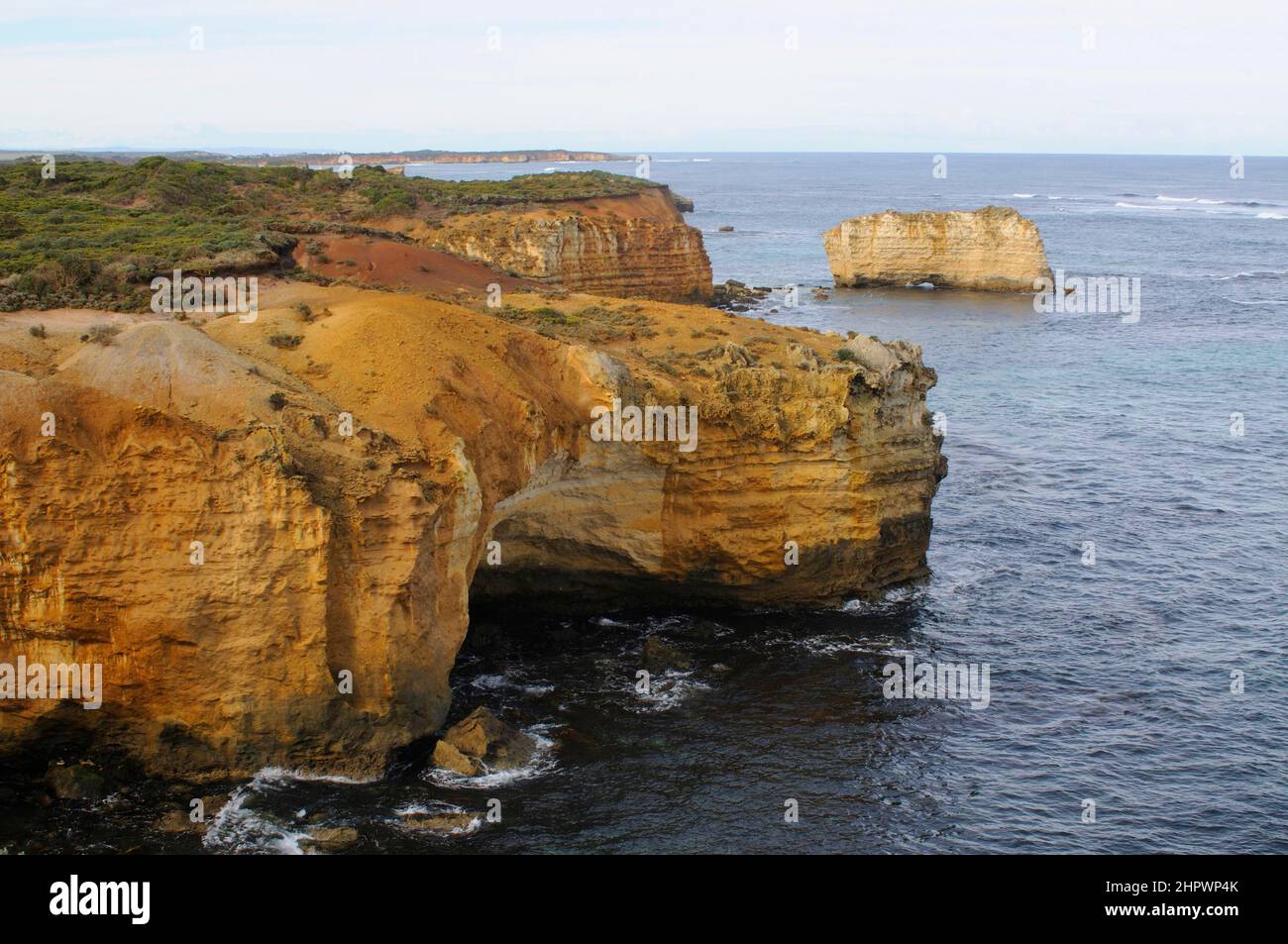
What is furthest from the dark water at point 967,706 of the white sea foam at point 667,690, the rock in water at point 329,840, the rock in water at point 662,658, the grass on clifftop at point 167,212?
the grass on clifftop at point 167,212

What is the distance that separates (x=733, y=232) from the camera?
140 metres

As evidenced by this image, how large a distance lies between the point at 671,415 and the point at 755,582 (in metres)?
5.07

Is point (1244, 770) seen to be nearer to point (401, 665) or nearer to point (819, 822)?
point (819, 822)

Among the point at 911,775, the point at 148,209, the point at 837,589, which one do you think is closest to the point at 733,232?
the point at 148,209

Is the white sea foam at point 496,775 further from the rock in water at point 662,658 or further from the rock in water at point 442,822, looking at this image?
the rock in water at point 662,658

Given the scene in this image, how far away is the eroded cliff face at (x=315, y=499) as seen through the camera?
23.0 metres

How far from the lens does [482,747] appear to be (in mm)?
24953

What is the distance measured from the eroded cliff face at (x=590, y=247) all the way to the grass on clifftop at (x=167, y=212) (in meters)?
3.37

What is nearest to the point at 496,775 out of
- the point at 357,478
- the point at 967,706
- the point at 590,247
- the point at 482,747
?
the point at 482,747

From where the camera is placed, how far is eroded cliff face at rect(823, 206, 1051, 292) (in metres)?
92.3

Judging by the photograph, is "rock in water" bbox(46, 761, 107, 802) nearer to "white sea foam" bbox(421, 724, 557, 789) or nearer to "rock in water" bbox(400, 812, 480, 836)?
"rock in water" bbox(400, 812, 480, 836)

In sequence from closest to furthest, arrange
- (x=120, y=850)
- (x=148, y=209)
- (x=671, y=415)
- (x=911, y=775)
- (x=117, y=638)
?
1. (x=120, y=850)
2. (x=117, y=638)
3. (x=911, y=775)
4. (x=671, y=415)
5. (x=148, y=209)

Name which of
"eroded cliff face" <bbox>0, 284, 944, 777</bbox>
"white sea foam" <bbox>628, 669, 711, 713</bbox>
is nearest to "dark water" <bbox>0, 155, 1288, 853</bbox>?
"white sea foam" <bbox>628, 669, 711, 713</bbox>

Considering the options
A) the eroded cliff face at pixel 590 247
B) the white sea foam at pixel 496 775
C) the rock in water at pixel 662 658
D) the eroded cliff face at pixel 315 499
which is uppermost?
the eroded cliff face at pixel 590 247
